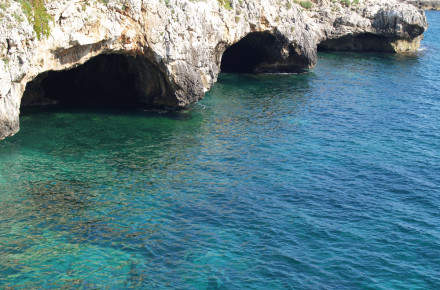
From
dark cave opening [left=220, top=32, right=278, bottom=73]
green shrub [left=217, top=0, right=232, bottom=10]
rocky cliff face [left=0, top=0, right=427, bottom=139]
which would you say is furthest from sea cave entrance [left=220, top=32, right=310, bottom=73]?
green shrub [left=217, top=0, right=232, bottom=10]

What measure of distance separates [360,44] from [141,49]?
59105 millimetres

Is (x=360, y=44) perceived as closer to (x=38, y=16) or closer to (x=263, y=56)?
(x=263, y=56)

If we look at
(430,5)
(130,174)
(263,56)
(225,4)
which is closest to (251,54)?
(263,56)

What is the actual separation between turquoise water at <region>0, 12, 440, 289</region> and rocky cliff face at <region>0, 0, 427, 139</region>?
12.6 feet

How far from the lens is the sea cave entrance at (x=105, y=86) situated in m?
55.4

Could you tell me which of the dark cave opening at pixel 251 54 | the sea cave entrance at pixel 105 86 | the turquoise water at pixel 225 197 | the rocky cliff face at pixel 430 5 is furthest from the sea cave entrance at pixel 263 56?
the rocky cliff face at pixel 430 5

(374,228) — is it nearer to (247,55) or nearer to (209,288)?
(209,288)

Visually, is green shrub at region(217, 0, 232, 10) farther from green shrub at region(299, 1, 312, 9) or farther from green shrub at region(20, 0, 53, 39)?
green shrub at region(299, 1, 312, 9)

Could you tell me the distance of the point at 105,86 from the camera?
202 ft

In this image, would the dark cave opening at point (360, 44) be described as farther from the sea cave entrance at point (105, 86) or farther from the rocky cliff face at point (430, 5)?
the rocky cliff face at point (430, 5)

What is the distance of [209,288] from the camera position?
91.0 feet

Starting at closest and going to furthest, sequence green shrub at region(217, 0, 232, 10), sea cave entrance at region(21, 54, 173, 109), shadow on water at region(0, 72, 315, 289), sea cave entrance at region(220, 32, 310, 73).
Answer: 1. shadow on water at region(0, 72, 315, 289)
2. sea cave entrance at region(21, 54, 173, 109)
3. green shrub at region(217, 0, 232, 10)
4. sea cave entrance at region(220, 32, 310, 73)

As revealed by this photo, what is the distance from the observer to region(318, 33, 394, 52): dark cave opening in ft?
316

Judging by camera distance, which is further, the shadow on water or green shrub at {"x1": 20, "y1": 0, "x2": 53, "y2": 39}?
green shrub at {"x1": 20, "y1": 0, "x2": 53, "y2": 39}
